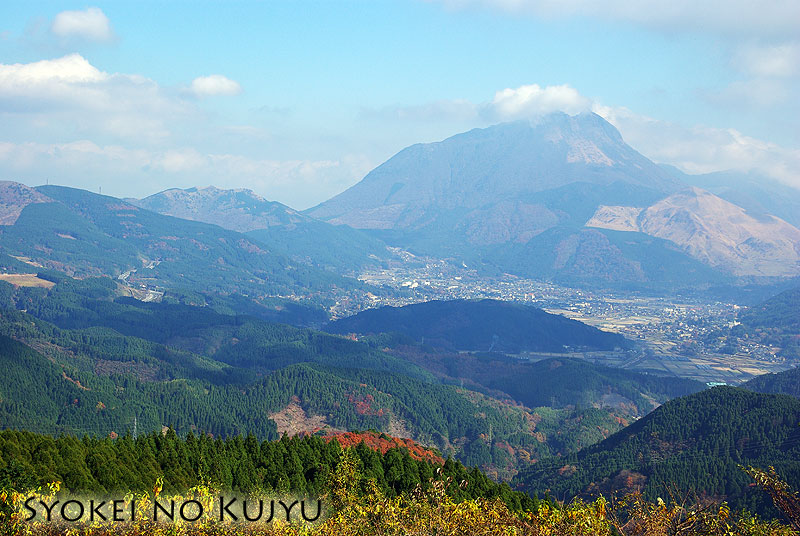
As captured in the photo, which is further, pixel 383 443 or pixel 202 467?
pixel 383 443

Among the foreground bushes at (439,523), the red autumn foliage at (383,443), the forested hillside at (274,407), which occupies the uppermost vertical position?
the foreground bushes at (439,523)

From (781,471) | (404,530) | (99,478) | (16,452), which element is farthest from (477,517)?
(781,471)

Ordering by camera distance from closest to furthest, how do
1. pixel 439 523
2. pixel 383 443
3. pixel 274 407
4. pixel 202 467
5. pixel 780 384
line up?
pixel 439 523, pixel 202 467, pixel 383 443, pixel 274 407, pixel 780 384

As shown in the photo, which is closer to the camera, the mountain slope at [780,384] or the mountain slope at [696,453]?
the mountain slope at [696,453]

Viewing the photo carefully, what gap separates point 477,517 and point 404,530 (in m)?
3.60

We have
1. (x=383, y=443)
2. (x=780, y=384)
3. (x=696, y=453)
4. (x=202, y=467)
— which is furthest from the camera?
(x=780, y=384)

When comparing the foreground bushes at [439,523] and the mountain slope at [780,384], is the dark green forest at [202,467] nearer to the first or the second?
the foreground bushes at [439,523]

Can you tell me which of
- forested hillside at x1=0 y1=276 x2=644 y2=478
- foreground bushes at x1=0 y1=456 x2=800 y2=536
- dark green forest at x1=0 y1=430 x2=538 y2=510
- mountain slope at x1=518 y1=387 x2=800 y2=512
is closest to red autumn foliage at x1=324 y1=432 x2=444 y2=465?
dark green forest at x1=0 y1=430 x2=538 y2=510

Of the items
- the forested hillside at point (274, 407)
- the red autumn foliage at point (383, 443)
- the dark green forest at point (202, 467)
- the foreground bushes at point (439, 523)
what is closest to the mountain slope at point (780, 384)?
the forested hillside at point (274, 407)

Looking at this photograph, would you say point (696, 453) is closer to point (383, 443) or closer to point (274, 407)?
point (383, 443)

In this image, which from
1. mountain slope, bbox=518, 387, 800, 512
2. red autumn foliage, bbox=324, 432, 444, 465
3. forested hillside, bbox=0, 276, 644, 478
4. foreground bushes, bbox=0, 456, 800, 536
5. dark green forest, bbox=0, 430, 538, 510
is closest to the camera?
foreground bushes, bbox=0, 456, 800, 536

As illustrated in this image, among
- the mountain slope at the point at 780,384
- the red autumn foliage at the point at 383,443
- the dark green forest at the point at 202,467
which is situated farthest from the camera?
the mountain slope at the point at 780,384

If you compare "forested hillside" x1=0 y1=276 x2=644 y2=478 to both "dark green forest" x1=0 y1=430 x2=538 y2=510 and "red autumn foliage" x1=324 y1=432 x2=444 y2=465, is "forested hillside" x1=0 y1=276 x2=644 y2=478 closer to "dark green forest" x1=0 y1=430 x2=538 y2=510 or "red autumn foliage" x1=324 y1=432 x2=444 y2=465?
"red autumn foliage" x1=324 y1=432 x2=444 y2=465

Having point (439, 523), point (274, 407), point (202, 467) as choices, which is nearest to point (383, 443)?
point (202, 467)
